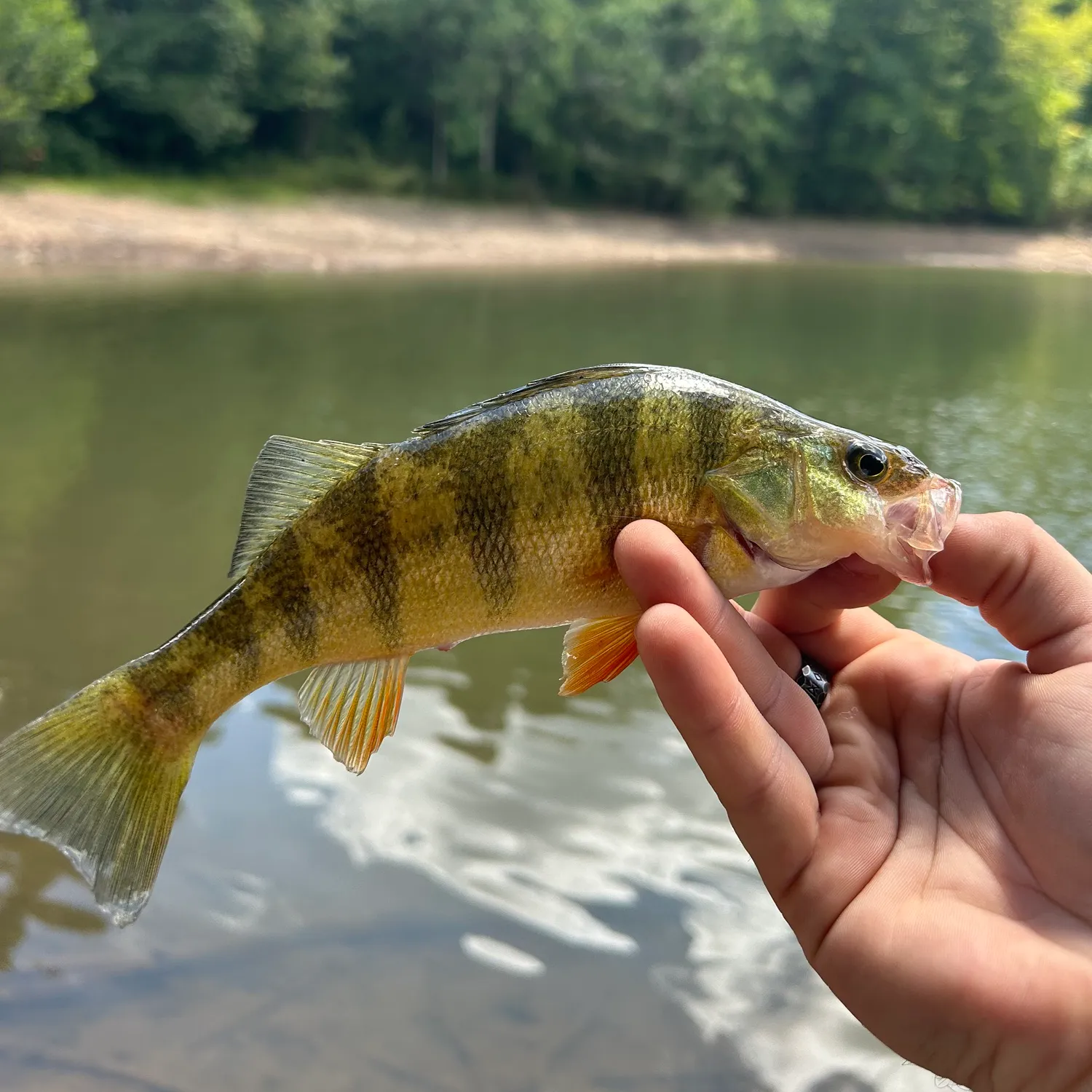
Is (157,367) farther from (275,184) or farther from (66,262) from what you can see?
(275,184)

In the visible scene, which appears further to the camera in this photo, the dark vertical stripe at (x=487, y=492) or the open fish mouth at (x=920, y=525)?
the dark vertical stripe at (x=487, y=492)

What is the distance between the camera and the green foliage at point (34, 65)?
29609mm

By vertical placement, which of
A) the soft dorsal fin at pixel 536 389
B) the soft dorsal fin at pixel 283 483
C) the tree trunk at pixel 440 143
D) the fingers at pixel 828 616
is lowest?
the fingers at pixel 828 616

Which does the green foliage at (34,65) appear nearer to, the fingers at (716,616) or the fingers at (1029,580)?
the fingers at (716,616)

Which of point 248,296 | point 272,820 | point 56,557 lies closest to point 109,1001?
point 272,820

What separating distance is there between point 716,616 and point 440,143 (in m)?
46.3

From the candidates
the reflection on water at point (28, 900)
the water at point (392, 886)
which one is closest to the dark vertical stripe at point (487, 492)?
the water at point (392, 886)

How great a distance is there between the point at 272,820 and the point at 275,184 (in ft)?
115

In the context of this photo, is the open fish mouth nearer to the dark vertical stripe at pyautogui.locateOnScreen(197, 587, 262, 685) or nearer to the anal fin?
the anal fin

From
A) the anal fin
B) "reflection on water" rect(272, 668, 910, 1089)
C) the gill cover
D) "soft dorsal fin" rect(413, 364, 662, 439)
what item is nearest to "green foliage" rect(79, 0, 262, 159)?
"reflection on water" rect(272, 668, 910, 1089)

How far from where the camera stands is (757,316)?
73.6 feet

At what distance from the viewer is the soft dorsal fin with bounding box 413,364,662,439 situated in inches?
89.4

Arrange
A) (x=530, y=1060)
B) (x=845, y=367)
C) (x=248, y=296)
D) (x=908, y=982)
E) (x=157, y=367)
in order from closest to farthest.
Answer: (x=908, y=982) < (x=530, y=1060) < (x=157, y=367) < (x=845, y=367) < (x=248, y=296)

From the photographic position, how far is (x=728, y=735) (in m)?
1.93
